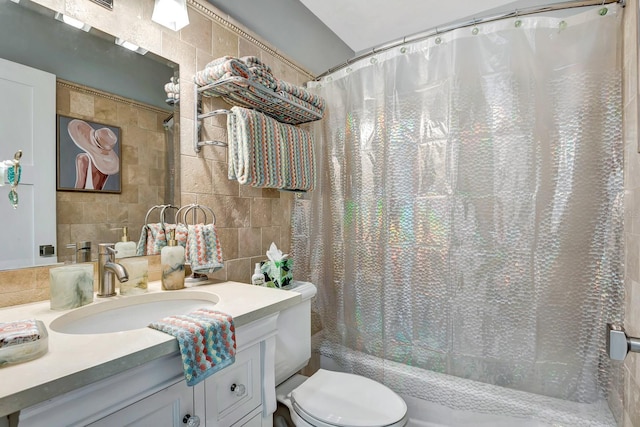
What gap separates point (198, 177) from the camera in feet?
4.75

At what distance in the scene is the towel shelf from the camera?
54.7 inches

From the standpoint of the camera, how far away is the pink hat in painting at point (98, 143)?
107 centimetres

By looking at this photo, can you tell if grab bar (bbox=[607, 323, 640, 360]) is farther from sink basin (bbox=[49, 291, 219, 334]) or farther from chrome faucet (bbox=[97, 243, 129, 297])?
chrome faucet (bbox=[97, 243, 129, 297])

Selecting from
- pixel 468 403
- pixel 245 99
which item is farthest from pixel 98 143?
pixel 468 403

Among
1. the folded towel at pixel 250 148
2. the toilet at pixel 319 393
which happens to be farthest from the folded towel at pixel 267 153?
the toilet at pixel 319 393

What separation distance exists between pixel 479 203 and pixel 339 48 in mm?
1716

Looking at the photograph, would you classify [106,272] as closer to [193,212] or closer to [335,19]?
[193,212]

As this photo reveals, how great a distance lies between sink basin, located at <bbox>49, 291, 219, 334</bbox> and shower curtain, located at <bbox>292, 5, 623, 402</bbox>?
92cm

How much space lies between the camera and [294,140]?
1.70 metres

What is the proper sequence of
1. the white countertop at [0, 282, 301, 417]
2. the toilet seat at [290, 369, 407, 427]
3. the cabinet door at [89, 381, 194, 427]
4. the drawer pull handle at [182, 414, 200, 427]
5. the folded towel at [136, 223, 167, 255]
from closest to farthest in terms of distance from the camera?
1. the white countertop at [0, 282, 301, 417]
2. the cabinet door at [89, 381, 194, 427]
3. the drawer pull handle at [182, 414, 200, 427]
4. the toilet seat at [290, 369, 407, 427]
5. the folded towel at [136, 223, 167, 255]

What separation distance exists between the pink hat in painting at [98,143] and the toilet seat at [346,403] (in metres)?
1.15

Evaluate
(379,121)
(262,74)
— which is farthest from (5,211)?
(379,121)

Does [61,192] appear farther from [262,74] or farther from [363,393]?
[363,393]

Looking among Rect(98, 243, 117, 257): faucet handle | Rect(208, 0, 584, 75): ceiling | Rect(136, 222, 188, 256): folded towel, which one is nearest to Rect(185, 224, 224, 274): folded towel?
Rect(136, 222, 188, 256): folded towel
